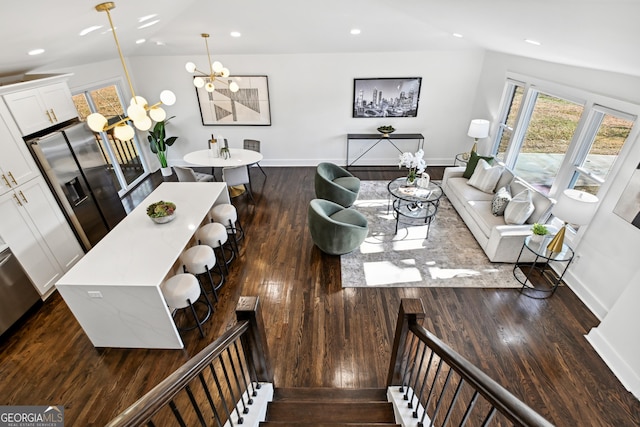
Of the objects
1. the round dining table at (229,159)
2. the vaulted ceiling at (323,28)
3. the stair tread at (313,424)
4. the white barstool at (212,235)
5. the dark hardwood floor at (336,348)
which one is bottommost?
the dark hardwood floor at (336,348)

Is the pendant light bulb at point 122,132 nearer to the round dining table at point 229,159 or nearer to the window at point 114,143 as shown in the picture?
the round dining table at point 229,159

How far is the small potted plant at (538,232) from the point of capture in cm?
384

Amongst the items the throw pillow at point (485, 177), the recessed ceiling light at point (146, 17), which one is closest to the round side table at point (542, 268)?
the throw pillow at point (485, 177)

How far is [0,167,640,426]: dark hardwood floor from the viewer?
275 cm

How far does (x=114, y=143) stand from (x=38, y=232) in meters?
3.15

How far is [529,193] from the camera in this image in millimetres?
4297

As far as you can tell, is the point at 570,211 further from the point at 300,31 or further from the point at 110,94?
the point at 110,94

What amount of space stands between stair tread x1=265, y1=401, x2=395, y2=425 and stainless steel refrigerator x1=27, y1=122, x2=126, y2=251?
366 centimetres

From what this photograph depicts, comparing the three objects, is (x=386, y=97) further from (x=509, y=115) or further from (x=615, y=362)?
(x=615, y=362)

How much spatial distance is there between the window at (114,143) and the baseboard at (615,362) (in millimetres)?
7554

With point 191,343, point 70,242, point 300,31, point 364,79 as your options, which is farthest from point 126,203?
point 364,79

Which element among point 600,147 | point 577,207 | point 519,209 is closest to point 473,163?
point 519,209

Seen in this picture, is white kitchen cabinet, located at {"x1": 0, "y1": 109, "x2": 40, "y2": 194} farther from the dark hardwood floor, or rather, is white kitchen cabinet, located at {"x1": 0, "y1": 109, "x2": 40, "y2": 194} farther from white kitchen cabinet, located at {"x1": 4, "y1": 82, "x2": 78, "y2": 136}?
the dark hardwood floor

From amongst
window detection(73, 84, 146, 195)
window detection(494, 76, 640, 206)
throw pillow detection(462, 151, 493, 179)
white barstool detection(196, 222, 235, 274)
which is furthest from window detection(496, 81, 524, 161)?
window detection(73, 84, 146, 195)
